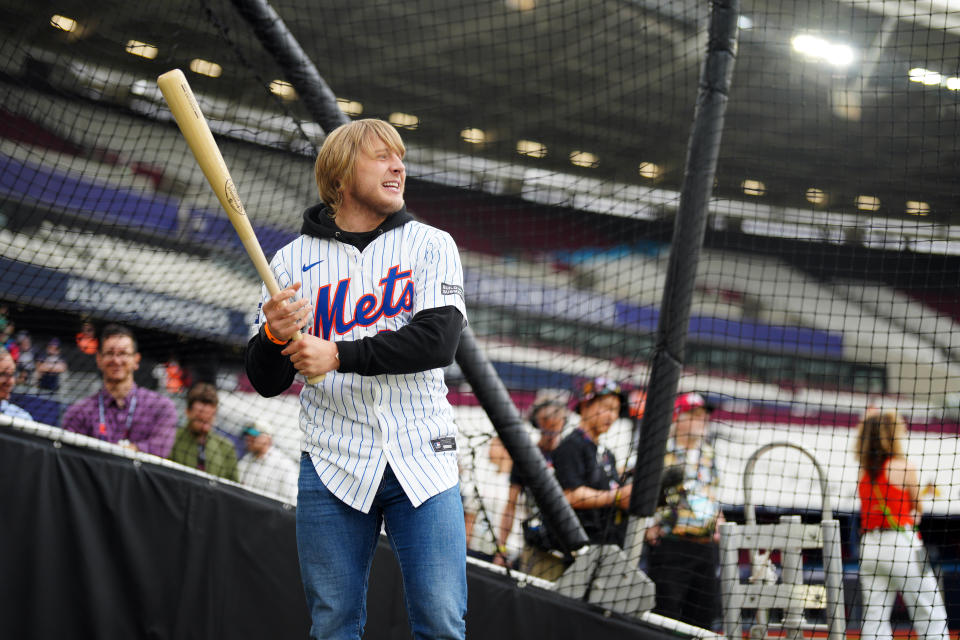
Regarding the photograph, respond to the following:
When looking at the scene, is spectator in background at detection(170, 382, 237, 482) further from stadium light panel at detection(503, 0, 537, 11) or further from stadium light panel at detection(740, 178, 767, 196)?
stadium light panel at detection(740, 178, 767, 196)

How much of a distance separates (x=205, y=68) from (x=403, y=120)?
131cm

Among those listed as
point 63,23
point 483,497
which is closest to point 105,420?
point 63,23

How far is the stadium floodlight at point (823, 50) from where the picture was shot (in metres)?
7.20

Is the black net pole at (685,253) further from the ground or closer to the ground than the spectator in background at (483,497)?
further from the ground

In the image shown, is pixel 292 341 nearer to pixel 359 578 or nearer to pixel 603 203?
pixel 359 578

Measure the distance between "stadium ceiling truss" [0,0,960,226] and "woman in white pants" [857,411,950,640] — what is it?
1495 mm

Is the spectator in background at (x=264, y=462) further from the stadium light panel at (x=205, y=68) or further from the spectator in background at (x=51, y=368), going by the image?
the stadium light panel at (x=205, y=68)

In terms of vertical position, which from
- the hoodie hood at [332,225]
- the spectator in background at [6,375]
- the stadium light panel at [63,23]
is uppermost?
the stadium light panel at [63,23]

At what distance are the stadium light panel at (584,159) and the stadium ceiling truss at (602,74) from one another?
0.19ft

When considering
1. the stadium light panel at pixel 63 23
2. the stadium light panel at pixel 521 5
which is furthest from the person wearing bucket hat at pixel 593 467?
the stadium light panel at pixel 63 23

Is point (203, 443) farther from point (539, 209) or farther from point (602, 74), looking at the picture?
point (539, 209)

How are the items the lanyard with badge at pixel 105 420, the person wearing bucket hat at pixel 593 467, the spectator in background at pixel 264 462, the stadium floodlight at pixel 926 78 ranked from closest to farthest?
the person wearing bucket hat at pixel 593 467 → the lanyard with badge at pixel 105 420 → the spectator in background at pixel 264 462 → the stadium floodlight at pixel 926 78

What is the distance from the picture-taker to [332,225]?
73.0 inches

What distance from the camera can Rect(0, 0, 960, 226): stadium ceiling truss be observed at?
403cm
